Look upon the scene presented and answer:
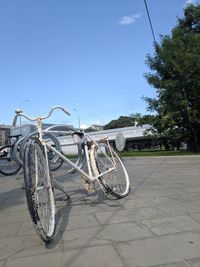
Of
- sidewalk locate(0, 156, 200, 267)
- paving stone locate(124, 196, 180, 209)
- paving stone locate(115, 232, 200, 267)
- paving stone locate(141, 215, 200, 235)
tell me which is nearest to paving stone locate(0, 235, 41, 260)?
sidewalk locate(0, 156, 200, 267)

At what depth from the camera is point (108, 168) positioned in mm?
6680

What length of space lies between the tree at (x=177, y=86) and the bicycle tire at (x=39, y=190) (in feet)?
98.7

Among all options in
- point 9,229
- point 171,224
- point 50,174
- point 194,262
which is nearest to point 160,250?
point 194,262

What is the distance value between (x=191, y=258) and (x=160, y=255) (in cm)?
29

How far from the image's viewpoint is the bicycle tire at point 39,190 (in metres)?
3.95

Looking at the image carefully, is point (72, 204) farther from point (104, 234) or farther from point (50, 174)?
point (104, 234)

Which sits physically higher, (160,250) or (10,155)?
(10,155)

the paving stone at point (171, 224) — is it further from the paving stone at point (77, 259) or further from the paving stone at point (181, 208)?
the paving stone at point (77, 259)

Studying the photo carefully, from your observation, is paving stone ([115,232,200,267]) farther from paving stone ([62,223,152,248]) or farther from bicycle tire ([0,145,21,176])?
bicycle tire ([0,145,21,176])

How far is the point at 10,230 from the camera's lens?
4906 mm

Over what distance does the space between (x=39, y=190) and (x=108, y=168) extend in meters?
2.51

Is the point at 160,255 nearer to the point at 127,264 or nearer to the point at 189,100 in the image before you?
the point at 127,264

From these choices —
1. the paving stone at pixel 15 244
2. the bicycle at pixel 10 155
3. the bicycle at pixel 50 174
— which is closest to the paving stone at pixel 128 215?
the bicycle at pixel 50 174

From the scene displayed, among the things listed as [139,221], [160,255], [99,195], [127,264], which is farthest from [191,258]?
[99,195]
